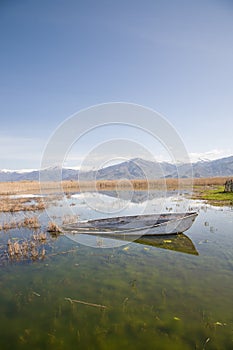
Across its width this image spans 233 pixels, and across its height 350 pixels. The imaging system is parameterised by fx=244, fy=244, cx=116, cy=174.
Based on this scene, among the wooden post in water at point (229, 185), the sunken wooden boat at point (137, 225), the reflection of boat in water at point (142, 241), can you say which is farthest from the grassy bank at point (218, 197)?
the reflection of boat in water at point (142, 241)

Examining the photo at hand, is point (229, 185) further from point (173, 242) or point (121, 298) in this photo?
point (121, 298)

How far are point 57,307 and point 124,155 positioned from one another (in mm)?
10645

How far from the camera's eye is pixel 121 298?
5.91 meters

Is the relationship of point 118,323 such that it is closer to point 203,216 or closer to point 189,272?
point 189,272

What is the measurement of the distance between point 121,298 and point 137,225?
7019 millimetres

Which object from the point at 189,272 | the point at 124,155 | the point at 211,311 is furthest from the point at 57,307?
the point at 124,155

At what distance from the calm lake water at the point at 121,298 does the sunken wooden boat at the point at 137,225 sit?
1.20 m

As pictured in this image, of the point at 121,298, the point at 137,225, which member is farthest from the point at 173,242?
the point at 121,298

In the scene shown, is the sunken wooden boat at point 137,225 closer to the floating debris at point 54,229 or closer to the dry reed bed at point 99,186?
the floating debris at point 54,229

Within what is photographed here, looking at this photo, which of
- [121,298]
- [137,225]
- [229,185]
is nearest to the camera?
[121,298]

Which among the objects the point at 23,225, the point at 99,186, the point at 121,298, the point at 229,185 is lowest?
the point at 121,298

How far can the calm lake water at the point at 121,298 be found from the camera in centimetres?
→ 449

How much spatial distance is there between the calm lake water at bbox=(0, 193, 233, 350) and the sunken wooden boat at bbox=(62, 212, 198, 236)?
1198 mm

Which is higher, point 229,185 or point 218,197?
point 229,185
